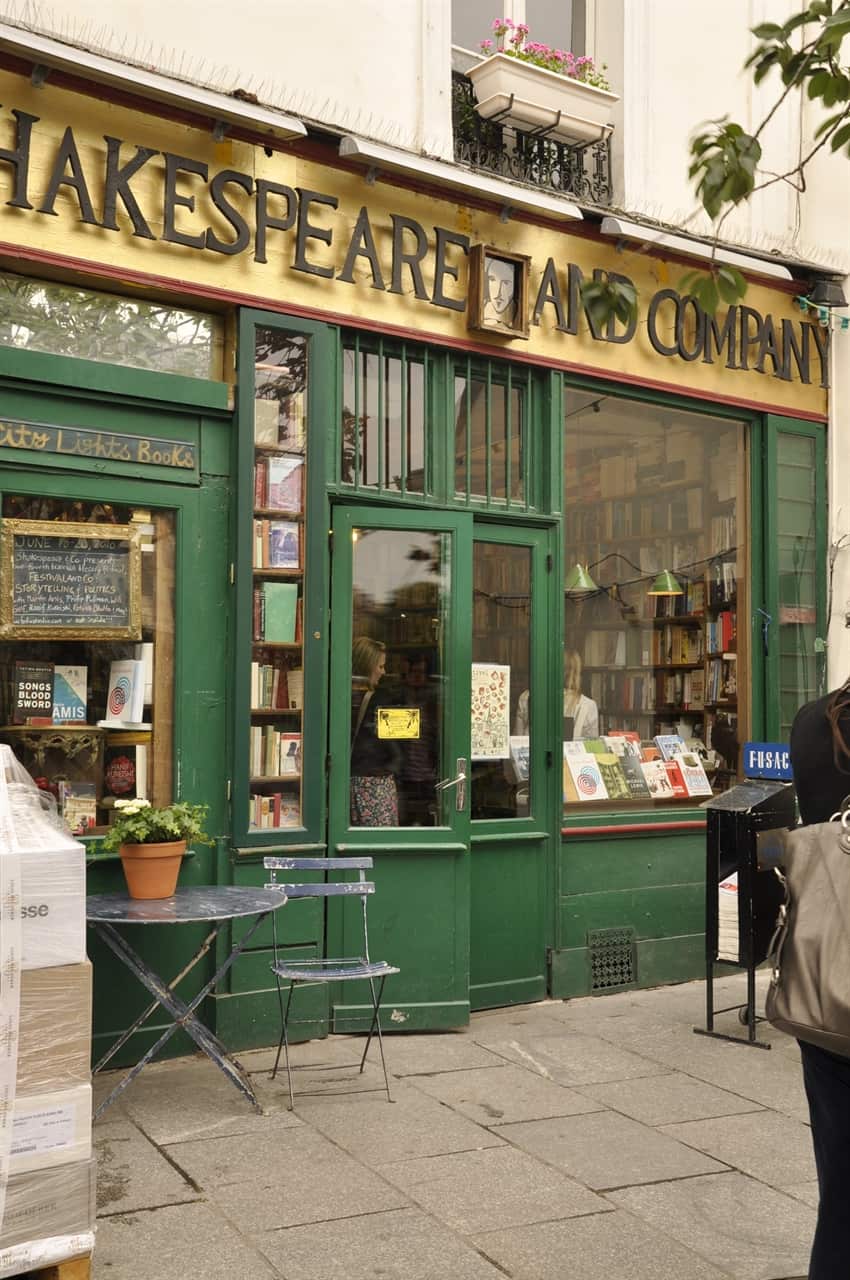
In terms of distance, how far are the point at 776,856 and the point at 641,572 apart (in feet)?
7.43

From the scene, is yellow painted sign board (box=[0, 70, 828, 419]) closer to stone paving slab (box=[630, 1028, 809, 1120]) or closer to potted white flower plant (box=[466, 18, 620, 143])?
potted white flower plant (box=[466, 18, 620, 143])

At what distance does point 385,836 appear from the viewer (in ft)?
22.2

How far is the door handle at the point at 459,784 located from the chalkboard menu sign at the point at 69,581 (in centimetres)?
182

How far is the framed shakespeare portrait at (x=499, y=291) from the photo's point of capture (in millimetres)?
7145

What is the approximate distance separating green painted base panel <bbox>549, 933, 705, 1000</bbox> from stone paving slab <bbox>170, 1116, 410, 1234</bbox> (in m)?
2.62

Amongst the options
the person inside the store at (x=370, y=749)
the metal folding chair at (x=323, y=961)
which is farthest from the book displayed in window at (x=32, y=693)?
the person inside the store at (x=370, y=749)

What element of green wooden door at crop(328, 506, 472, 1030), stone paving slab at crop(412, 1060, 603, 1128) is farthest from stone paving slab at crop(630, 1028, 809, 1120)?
green wooden door at crop(328, 506, 472, 1030)

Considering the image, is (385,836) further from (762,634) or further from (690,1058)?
(762,634)

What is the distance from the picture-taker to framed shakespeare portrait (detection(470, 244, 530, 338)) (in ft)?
23.4

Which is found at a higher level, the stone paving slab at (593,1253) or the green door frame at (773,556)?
the green door frame at (773,556)

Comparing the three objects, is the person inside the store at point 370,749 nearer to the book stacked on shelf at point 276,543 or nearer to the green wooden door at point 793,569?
the book stacked on shelf at point 276,543

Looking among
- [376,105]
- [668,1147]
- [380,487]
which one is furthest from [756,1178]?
[376,105]

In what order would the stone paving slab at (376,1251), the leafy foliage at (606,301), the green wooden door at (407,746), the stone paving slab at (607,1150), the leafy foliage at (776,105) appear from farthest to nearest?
the green wooden door at (407,746), the stone paving slab at (607,1150), the leafy foliage at (606,301), the stone paving slab at (376,1251), the leafy foliage at (776,105)

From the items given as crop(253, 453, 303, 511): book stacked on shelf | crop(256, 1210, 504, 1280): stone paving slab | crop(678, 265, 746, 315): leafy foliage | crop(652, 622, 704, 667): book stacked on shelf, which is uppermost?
crop(678, 265, 746, 315): leafy foliage
